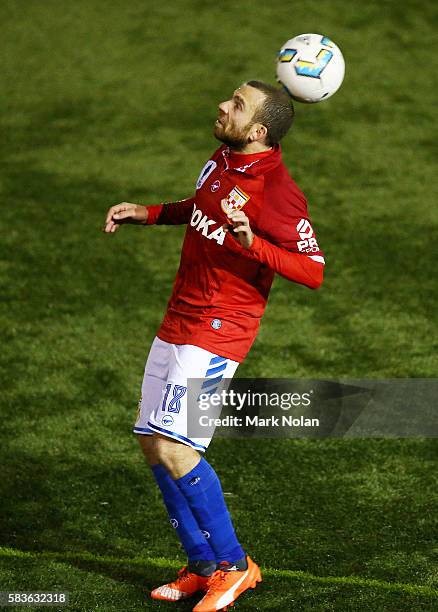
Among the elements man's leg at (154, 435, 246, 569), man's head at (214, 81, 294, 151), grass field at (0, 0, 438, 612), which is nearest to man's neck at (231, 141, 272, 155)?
man's head at (214, 81, 294, 151)

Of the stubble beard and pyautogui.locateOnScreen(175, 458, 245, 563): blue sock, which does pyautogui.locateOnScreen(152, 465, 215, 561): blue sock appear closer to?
pyautogui.locateOnScreen(175, 458, 245, 563): blue sock

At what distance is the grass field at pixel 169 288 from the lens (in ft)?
16.8

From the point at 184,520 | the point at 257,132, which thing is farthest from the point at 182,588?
the point at 257,132

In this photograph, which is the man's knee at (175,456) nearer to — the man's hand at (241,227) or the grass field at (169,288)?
the grass field at (169,288)

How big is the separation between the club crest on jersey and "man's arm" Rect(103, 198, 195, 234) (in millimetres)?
345

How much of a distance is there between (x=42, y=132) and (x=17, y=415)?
469 centimetres

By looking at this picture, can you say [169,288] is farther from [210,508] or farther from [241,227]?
[241,227]

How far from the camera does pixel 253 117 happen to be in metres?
4.30

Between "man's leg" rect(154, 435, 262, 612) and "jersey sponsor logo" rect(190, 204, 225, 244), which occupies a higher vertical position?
"jersey sponsor logo" rect(190, 204, 225, 244)

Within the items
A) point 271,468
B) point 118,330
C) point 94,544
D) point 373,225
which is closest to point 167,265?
point 118,330

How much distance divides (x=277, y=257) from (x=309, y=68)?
3.11 feet

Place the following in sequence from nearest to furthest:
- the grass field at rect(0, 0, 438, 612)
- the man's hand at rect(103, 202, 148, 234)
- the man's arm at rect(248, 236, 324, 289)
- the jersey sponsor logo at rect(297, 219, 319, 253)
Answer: the man's arm at rect(248, 236, 324, 289) < the jersey sponsor logo at rect(297, 219, 319, 253) < the man's hand at rect(103, 202, 148, 234) < the grass field at rect(0, 0, 438, 612)

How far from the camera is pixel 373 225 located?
8.86m

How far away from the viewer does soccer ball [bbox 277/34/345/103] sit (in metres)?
4.62
